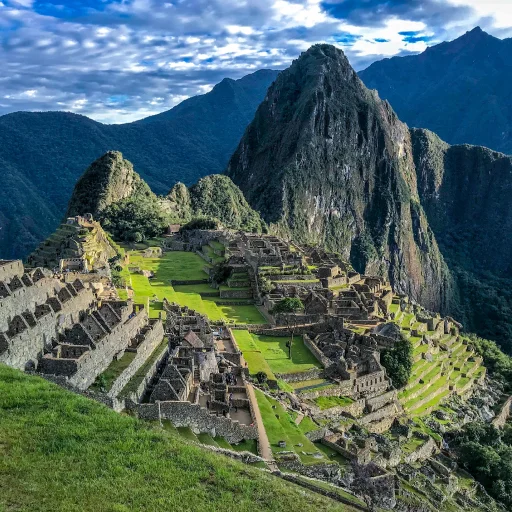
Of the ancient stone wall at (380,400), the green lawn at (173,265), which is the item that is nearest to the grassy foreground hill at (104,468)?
the ancient stone wall at (380,400)

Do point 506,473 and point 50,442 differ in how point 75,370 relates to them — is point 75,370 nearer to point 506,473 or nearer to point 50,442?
point 50,442

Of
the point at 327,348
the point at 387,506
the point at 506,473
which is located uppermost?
the point at 327,348

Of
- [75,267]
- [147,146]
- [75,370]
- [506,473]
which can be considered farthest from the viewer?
[147,146]

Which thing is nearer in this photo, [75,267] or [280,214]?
[75,267]

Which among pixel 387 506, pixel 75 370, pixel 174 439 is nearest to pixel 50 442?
pixel 174 439

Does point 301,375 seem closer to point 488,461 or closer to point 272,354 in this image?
point 272,354

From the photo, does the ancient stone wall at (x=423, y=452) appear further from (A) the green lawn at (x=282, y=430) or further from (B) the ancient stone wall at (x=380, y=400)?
(A) the green lawn at (x=282, y=430)

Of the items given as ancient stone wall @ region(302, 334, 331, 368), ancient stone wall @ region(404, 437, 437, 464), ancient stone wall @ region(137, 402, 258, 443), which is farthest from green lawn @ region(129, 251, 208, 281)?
ancient stone wall @ region(137, 402, 258, 443)

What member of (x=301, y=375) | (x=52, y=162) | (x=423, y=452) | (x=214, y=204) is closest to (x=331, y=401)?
(x=301, y=375)
